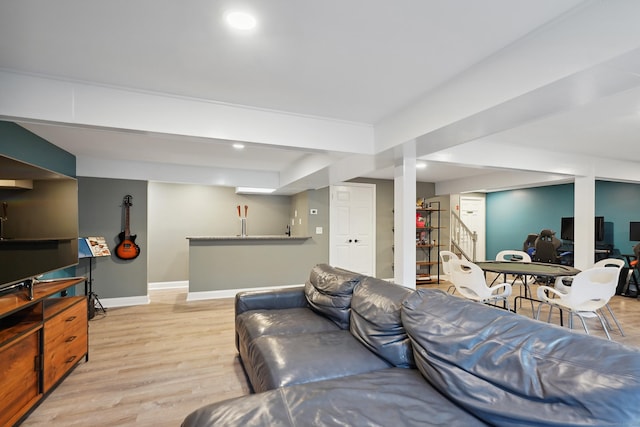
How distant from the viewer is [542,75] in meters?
1.70

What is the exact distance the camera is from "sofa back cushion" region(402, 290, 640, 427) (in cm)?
96

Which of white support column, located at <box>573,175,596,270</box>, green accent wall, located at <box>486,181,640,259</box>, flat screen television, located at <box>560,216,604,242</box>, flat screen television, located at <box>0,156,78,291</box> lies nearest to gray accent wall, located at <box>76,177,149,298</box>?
flat screen television, located at <box>0,156,78,291</box>

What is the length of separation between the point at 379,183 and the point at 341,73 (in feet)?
15.3

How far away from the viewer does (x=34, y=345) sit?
82.8 inches

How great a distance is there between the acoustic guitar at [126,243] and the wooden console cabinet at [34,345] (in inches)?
87.8

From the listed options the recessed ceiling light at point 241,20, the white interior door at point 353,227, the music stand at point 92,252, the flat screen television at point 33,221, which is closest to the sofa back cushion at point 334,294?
the recessed ceiling light at point 241,20

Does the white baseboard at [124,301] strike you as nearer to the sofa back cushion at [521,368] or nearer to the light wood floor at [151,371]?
the light wood floor at [151,371]

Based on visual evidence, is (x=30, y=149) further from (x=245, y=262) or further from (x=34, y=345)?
(x=245, y=262)

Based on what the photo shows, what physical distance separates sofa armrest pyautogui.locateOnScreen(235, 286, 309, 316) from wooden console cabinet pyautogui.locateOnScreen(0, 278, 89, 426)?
4.32ft

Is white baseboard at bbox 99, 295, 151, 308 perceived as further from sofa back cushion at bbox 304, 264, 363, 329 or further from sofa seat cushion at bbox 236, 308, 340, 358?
sofa back cushion at bbox 304, 264, 363, 329

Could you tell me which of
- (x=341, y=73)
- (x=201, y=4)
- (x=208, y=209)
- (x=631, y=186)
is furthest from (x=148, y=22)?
(x=631, y=186)

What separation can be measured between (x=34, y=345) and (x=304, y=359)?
1.82m

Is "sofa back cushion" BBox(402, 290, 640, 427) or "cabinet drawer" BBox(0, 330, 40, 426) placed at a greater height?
"sofa back cushion" BBox(402, 290, 640, 427)

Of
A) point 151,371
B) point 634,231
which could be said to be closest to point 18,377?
point 151,371
